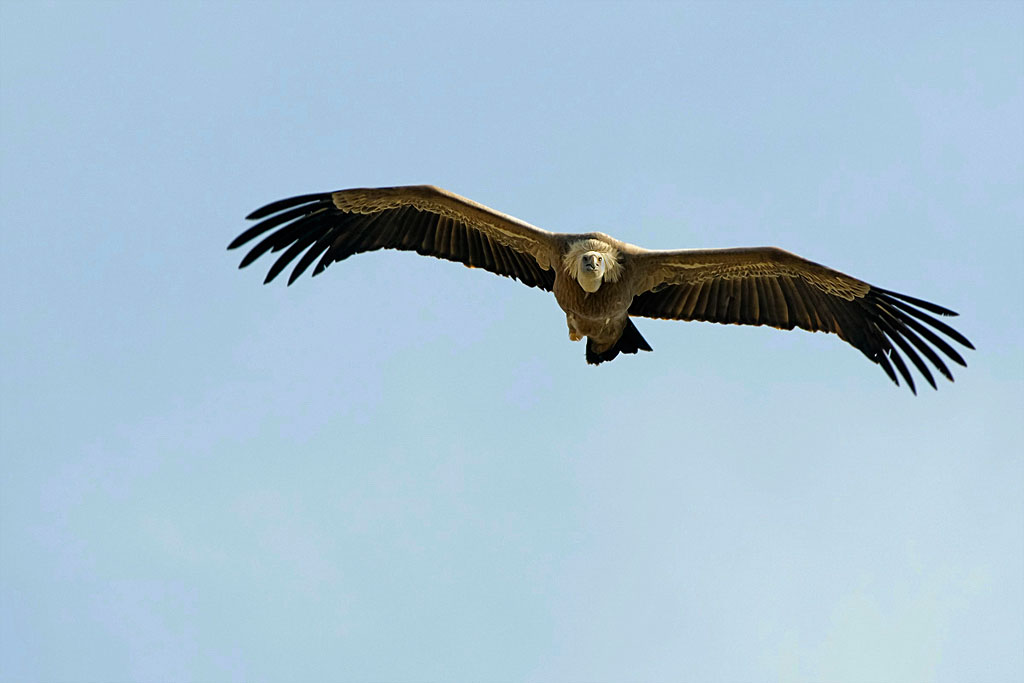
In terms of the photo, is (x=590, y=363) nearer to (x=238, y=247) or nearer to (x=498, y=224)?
(x=498, y=224)

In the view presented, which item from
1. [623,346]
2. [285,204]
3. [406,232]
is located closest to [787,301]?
[623,346]

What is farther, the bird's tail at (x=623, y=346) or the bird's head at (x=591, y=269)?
the bird's tail at (x=623, y=346)

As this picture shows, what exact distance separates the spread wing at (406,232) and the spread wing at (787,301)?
1.20 m

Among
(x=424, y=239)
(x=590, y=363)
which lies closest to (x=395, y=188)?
(x=424, y=239)

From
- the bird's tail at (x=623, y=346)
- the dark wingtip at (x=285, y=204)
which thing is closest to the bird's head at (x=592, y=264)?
the bird's tail at (x=623, y=346)

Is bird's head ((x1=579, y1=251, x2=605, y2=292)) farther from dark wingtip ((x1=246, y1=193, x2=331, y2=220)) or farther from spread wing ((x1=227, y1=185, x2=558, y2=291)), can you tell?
dark wingtip ((x1=246, y1=193, x2=331, y2=220))

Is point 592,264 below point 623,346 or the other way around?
the other way around

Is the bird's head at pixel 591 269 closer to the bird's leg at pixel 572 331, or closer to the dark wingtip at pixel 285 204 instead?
the bird's leg at pixel 572 331

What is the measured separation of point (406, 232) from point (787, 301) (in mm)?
4009

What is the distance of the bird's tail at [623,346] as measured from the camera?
15.0 meters

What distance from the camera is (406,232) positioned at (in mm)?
15375

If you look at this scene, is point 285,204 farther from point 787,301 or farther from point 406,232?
point 787,301

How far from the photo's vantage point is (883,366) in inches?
590

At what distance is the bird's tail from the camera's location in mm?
15047
